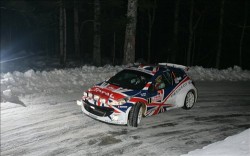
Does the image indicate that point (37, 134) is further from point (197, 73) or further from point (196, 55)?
point (196, 55)

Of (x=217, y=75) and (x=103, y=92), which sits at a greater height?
(x=103, y=92)

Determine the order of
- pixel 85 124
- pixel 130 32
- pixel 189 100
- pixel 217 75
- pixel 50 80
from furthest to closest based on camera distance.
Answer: pixel 217 75, pixel 130 32, pixel 50 80, pixel 189 100, pixel 85 124

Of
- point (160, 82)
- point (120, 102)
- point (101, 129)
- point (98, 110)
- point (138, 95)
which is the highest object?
point (160, 82)

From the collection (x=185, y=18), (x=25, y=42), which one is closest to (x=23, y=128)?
(x=185, y=18)

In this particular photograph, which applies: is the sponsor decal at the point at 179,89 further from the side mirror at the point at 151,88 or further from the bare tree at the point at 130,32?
the bare tree at the point at 130,32

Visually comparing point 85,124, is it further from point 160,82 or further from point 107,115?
point 160,82

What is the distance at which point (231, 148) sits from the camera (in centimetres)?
665

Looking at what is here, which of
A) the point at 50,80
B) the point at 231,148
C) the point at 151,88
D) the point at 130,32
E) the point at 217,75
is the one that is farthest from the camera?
the point at 217,75

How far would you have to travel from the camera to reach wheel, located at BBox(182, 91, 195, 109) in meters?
10.7

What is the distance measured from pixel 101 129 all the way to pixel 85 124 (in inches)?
25.1

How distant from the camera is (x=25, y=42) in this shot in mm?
60469

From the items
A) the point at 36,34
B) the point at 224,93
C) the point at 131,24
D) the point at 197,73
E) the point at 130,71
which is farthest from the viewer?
the point at 36,34

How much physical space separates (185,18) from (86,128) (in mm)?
34963

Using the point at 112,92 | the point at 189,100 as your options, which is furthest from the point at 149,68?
the point at 189,100
